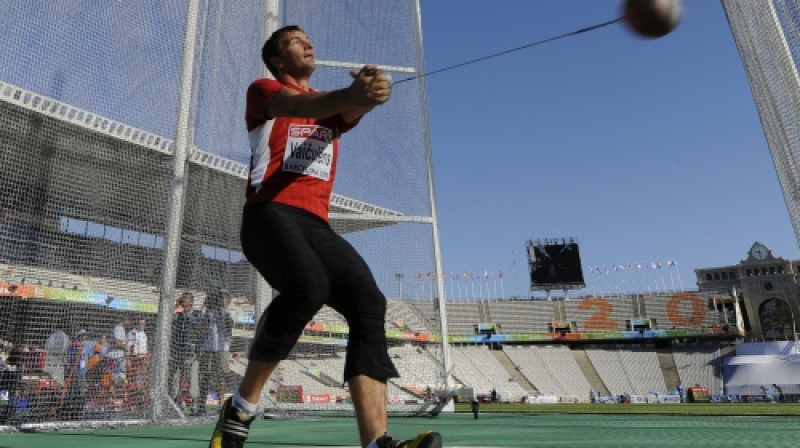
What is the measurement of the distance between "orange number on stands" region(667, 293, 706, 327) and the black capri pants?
61171 millimetres

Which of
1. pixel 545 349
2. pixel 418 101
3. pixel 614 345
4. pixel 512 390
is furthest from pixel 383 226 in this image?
pixel 614 345

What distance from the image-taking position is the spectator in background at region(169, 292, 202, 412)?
6641mm

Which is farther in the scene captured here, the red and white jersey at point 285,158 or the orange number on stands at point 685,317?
the orange number on stands at point 685,317

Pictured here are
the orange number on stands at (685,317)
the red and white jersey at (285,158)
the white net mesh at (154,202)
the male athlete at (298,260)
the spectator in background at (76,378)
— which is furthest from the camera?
the orange number on stands at (685,317)

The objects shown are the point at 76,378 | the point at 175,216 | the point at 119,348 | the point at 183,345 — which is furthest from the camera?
the point at 183,345

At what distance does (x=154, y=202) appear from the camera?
6852mm

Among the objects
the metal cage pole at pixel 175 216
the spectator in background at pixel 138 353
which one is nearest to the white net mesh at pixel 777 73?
the metal cage pole at pixel 175 216

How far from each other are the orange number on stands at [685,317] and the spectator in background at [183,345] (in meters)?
57.9

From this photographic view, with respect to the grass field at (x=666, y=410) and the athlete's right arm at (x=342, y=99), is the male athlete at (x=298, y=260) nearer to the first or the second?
the athlete's right arm at (x=342, y=99)

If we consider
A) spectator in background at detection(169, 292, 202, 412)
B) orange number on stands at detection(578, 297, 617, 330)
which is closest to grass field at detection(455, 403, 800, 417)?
spectator in background at detection(169, 292, 202, 412)

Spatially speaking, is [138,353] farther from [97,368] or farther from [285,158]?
[285,158]

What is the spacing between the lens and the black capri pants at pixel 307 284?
1.91 metres

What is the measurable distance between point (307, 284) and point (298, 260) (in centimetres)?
8

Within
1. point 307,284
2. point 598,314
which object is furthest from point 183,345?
point 598,314
